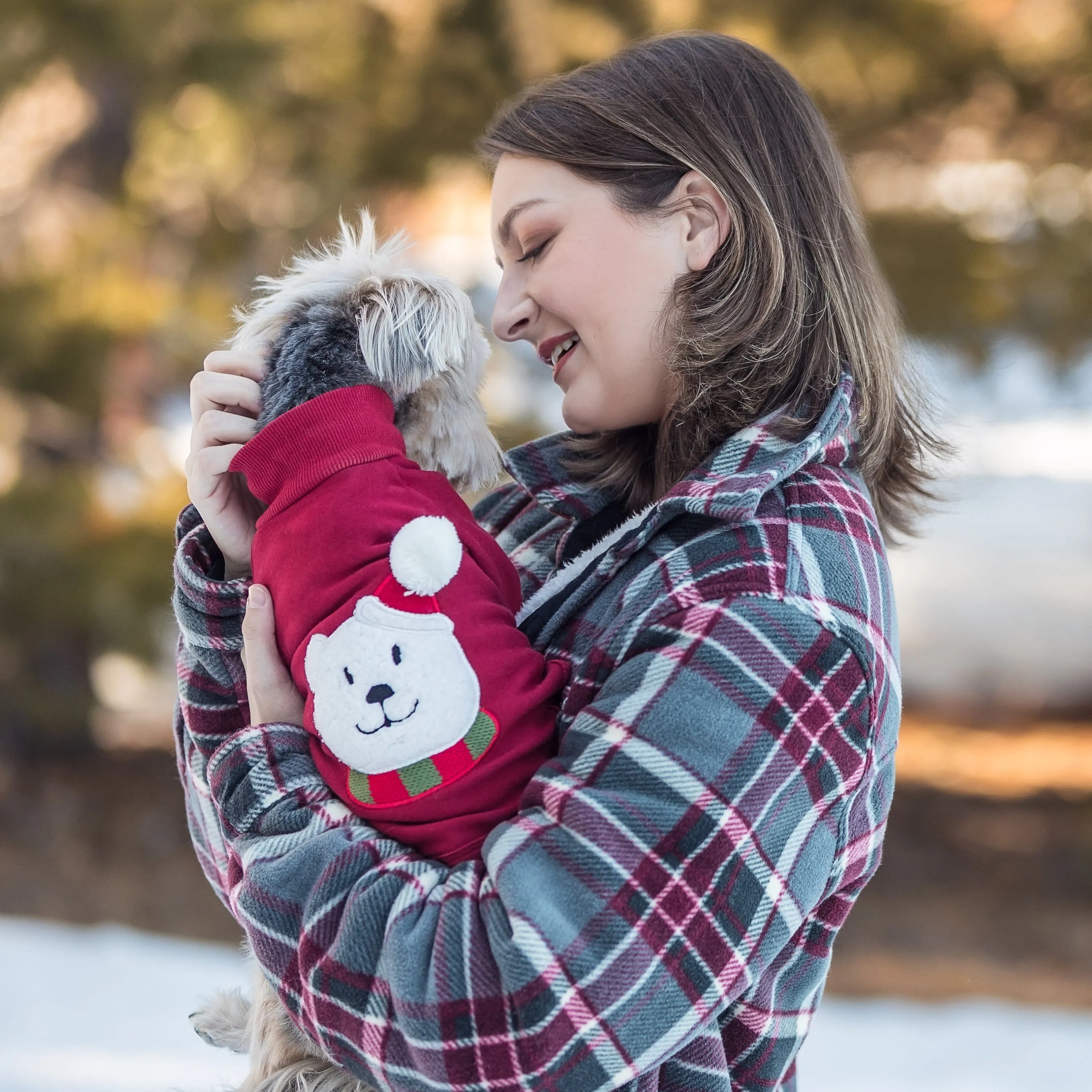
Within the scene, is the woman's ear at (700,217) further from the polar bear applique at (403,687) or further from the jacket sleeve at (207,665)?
the jacket sleeve at (207,665)

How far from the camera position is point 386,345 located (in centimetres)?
134

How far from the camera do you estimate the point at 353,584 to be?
1.17 metres

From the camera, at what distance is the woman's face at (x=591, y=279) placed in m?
1.31

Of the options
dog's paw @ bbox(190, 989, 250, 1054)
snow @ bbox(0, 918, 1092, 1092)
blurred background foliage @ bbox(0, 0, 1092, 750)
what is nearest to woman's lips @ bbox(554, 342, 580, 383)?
dog's paw @ bbox(190, 989, 250, 1054)

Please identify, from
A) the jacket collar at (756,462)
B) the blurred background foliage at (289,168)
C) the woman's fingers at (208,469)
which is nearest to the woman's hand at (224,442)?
the woman's fingers at (208,469)

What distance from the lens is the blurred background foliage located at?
4.22 meters

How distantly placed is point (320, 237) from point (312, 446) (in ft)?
9.51

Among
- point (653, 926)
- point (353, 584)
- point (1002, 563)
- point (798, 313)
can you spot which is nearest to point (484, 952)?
point (653, 926)

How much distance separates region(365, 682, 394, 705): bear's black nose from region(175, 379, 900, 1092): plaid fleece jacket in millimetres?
122

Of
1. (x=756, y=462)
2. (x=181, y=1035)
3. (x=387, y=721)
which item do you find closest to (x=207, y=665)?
(x=387, y=721)

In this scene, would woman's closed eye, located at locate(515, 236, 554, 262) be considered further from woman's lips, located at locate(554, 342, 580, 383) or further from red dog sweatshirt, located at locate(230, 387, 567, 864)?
red dog sweatshirt, located at locate(230, 387, 567, 864)

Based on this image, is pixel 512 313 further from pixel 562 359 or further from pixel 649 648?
pixel 649 648

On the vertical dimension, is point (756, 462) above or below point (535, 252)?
below

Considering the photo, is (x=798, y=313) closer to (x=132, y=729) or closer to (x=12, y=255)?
(x=12, y=255)
